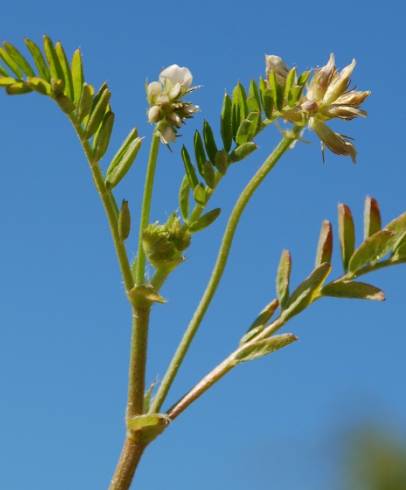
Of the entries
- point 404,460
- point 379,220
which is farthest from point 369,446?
point 379,220

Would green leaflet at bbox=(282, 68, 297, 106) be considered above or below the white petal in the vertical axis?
below

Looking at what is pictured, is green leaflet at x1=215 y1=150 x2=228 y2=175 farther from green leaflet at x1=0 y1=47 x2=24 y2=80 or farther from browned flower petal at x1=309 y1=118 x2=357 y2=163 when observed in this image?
green leaflet at x1=0 y1=47 x2=24 y2=80

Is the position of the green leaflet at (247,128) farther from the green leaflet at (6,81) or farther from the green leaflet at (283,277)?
the green leaflet at (6,81)

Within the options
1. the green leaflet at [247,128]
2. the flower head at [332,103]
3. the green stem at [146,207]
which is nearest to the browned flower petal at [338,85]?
the flower head at [332,103]

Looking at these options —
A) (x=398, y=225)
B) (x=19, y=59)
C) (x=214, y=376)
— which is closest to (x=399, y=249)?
(x=398, y=225)

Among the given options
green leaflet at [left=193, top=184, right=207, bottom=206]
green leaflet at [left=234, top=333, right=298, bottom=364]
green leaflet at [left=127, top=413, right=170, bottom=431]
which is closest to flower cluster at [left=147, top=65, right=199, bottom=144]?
green leaflet at [left=193, top=184, right=207, bottom=206]
